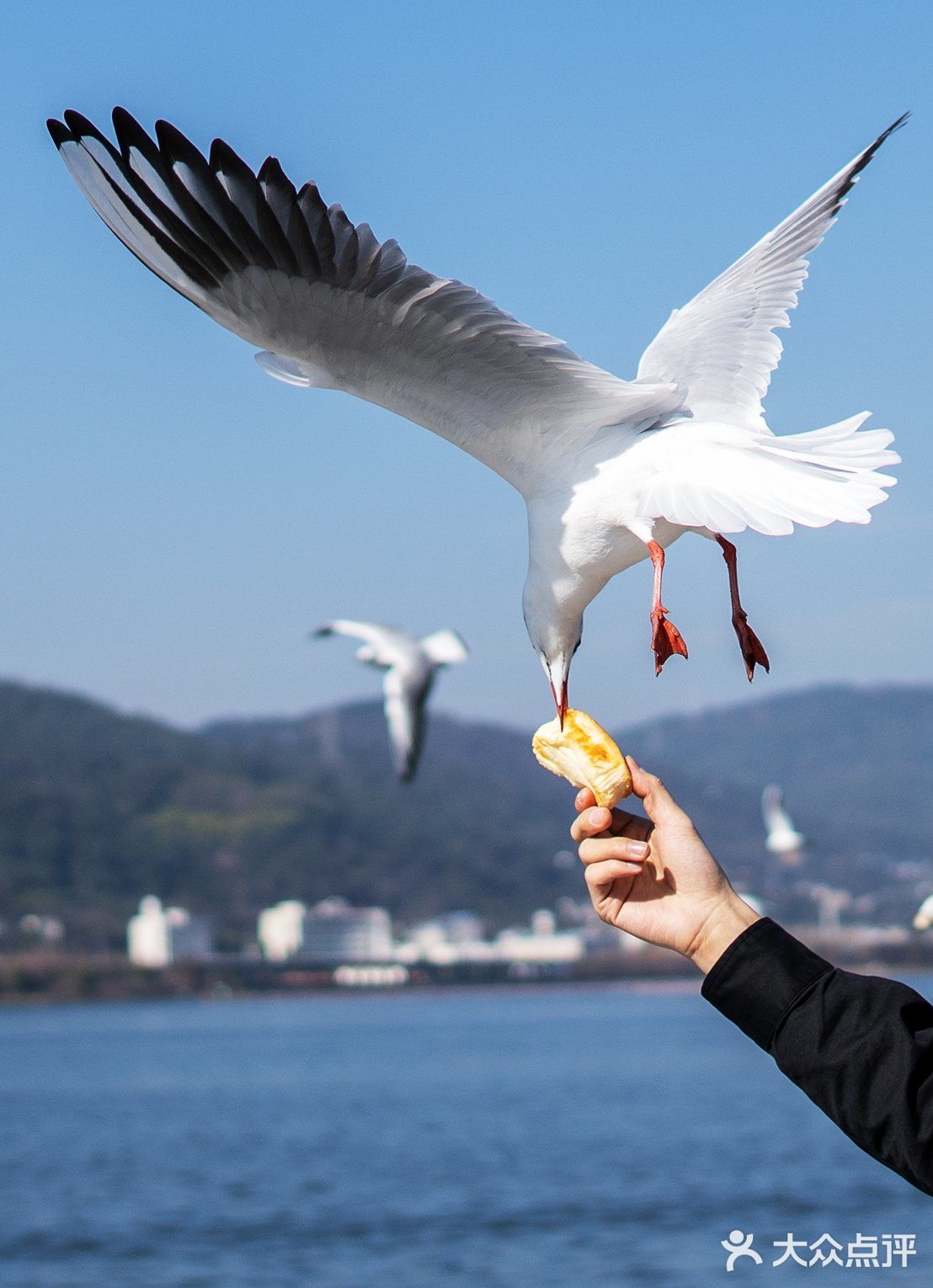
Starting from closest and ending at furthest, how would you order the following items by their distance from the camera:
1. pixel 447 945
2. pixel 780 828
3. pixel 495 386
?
pixel 495 386 → pixel 780 828 → pixel 447 945

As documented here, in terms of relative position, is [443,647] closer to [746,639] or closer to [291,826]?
[746,639]

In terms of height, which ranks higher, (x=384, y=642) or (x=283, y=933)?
(x=384, y=642)

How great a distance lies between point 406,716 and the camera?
12.2m

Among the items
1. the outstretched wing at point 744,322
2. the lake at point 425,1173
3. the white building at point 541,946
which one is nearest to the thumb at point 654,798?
the outstretched wing at point 744,322

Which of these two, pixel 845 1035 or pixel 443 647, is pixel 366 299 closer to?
pixel 845 1035

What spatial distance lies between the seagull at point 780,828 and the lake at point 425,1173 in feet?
14.6

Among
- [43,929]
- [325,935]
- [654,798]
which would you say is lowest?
[325,935]

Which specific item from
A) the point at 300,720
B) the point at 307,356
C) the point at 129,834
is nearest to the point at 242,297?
the point at 307,356

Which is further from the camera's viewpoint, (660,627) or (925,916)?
(925,916)

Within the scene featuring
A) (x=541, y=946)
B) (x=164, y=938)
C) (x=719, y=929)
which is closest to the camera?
(x=719, y=929)

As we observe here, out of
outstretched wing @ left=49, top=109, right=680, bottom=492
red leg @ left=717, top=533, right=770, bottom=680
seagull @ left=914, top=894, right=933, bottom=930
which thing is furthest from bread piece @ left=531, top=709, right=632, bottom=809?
seagull @ left=914, top=894, right=933, bottom=930

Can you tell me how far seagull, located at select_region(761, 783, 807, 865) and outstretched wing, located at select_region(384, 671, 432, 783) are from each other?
826 centimetres

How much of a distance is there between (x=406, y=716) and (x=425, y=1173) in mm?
17648

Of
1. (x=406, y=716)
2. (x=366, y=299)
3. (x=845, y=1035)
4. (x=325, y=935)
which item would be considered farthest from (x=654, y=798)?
(x=325, y=935)
